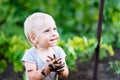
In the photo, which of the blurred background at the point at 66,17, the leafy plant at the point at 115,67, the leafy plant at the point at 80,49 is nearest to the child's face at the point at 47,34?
the leafy plant at the point at 115,67

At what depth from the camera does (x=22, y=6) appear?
3.76m

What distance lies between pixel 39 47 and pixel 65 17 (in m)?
1.79

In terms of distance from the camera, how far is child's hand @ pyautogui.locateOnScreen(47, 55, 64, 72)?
187 centimetres

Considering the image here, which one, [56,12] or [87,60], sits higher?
[56,12]

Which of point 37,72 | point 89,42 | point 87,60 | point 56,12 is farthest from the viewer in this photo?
point 56,12

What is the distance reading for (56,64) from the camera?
188 centimetres

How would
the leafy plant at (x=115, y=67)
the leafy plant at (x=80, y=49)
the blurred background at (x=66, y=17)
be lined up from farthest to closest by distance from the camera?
the blurred background at (x=66, y=17), the leafy plant at (x=80, y=49), the leafy plant at (x=115, y=67)

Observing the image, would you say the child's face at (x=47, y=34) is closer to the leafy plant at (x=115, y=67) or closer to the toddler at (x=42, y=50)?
the toddler at (x=42, y=50)

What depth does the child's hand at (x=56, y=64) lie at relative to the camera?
187 centimetres

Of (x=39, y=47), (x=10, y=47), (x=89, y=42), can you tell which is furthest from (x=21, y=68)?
(x=39, y=47)

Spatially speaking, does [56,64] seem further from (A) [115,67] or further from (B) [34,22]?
(A) [115,67]

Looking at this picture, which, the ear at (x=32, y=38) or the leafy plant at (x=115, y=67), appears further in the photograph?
the leafy plant at (x=115, y=67)

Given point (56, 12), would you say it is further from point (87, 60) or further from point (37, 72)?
point (37, 72)

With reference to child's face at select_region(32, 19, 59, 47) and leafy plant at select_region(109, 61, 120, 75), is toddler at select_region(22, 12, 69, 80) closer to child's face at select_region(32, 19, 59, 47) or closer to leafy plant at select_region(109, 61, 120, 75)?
child's face at select_region(32, 19, 59, 47)
